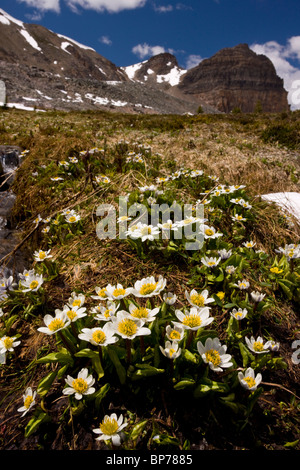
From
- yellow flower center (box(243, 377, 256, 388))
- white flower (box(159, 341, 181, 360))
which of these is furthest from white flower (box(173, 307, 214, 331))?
yellow flower center (box(243, 377, 256, 388))

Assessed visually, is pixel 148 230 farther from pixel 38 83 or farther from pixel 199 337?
pixel 38 83

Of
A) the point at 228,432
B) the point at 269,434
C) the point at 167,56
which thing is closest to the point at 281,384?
the point at 269,434

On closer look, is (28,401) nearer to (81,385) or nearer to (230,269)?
(81,385)

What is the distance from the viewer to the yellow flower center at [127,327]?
122cm

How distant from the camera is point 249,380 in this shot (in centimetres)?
120

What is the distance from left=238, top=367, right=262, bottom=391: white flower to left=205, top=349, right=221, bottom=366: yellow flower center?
116 mm

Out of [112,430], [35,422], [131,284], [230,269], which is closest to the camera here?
[112,430]

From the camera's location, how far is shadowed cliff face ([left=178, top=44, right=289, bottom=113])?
14925 cm

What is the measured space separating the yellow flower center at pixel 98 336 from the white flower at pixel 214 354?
0.48 metres

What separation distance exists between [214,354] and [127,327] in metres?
0.45

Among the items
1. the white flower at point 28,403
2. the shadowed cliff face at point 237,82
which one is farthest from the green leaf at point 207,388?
the shadowed cliff face at point 237,82

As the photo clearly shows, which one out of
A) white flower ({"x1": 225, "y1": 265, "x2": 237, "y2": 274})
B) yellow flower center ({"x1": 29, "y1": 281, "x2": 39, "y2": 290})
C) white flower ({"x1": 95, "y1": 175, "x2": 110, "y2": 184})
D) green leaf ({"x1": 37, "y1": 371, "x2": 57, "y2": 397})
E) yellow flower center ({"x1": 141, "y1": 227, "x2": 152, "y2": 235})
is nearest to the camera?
green leaf ({"x1": 37, "y1": 371, "x2": 57, "y2": 397})

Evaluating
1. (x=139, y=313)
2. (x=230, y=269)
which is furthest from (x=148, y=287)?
(x=230, y=269)

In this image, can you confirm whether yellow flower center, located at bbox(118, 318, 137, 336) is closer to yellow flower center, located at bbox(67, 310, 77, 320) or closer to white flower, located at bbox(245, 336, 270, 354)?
yellow flower center, located at bbox(67, 310, 77, 320)
